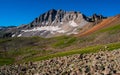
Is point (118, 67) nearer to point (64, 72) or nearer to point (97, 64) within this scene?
point (97, 64)

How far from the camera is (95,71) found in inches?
1391

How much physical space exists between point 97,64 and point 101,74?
529 centimetres

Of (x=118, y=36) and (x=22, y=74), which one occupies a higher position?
(x=118, y=36)

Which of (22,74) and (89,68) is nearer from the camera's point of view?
(89,68)

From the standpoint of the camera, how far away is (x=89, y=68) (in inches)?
1480

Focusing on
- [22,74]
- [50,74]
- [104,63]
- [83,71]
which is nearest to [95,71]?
[83,71]

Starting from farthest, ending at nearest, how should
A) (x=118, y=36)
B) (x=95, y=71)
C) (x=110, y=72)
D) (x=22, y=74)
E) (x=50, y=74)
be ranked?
(x=118, y=36), (x=22, y=74), (x=50, y=74), (x=95, y=71), (x=110, y=72)

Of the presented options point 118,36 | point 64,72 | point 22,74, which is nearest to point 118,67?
point 64,72

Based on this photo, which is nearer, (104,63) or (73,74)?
(73,74)

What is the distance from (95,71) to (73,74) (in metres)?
2.73

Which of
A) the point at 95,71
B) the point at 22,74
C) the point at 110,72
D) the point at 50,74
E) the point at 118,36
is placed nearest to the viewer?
the point at 110,72

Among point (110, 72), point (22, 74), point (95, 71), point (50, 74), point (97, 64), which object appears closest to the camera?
point (110, 72)

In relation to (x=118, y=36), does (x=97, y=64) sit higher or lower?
lower

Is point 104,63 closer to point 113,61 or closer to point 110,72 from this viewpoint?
point 113,61
